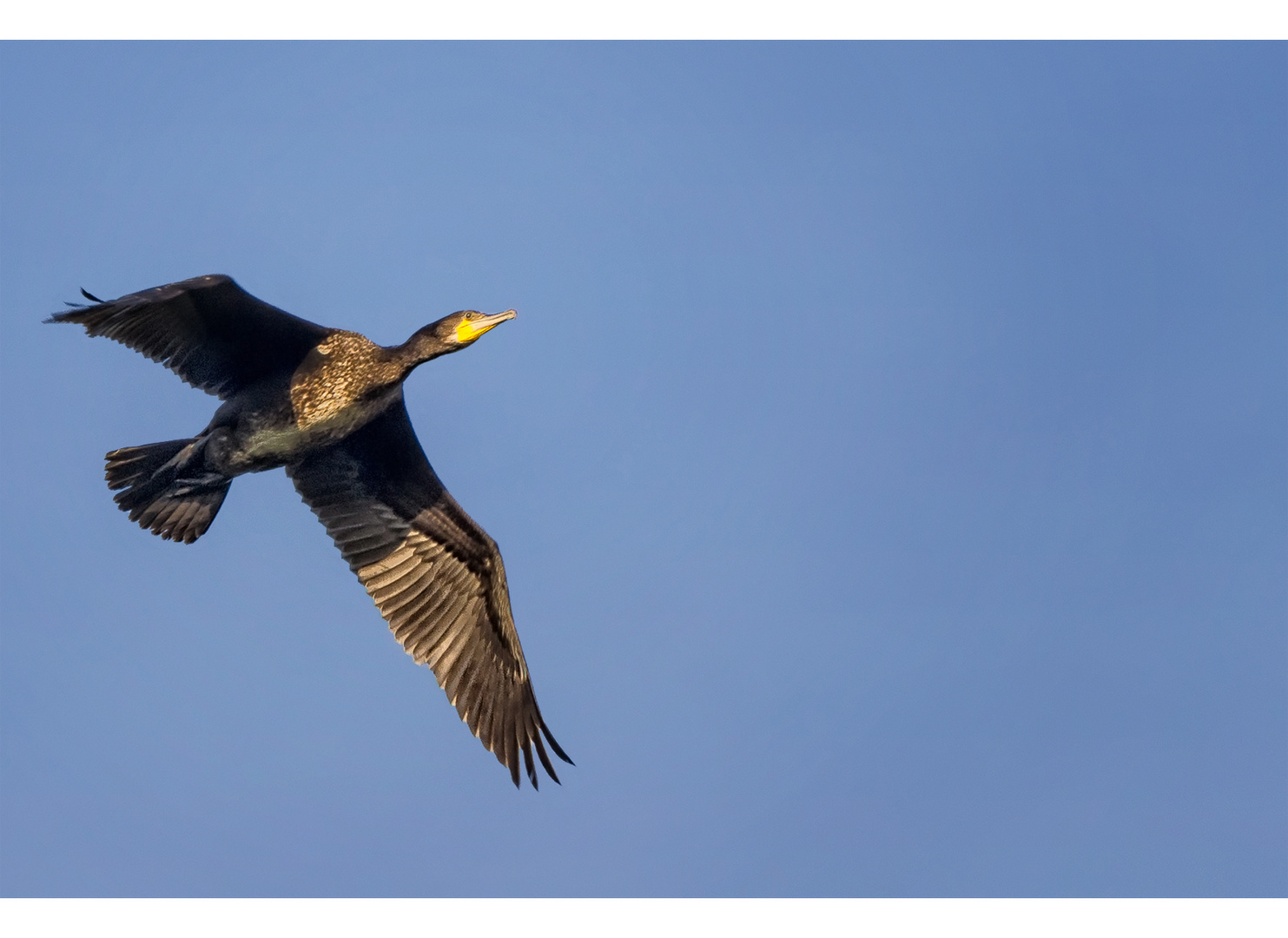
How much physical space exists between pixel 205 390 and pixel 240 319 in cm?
77

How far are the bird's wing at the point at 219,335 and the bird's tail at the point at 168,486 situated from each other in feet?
2.02

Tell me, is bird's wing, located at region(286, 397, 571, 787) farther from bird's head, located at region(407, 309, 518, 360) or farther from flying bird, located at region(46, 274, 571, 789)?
bird's head, located at region(407, 309, 518, 360)

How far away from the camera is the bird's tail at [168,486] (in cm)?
→ 1269

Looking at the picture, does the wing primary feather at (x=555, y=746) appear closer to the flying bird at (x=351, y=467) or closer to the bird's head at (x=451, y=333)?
the flying bird at (x=351, y=467)

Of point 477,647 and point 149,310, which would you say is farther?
point 477,647

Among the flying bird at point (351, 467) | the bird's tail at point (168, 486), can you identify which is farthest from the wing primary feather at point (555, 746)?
the bird's tail at point (168, 486)

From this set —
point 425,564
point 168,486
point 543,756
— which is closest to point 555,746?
point 543,756

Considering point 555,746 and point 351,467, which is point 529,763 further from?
point 351,467

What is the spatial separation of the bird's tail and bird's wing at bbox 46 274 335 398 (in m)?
0.61

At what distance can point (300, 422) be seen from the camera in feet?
40.5

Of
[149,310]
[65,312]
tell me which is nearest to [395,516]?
[149,310]

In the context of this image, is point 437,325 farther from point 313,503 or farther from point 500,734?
point 500,734

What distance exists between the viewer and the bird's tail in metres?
12.7

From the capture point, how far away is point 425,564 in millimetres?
13719
